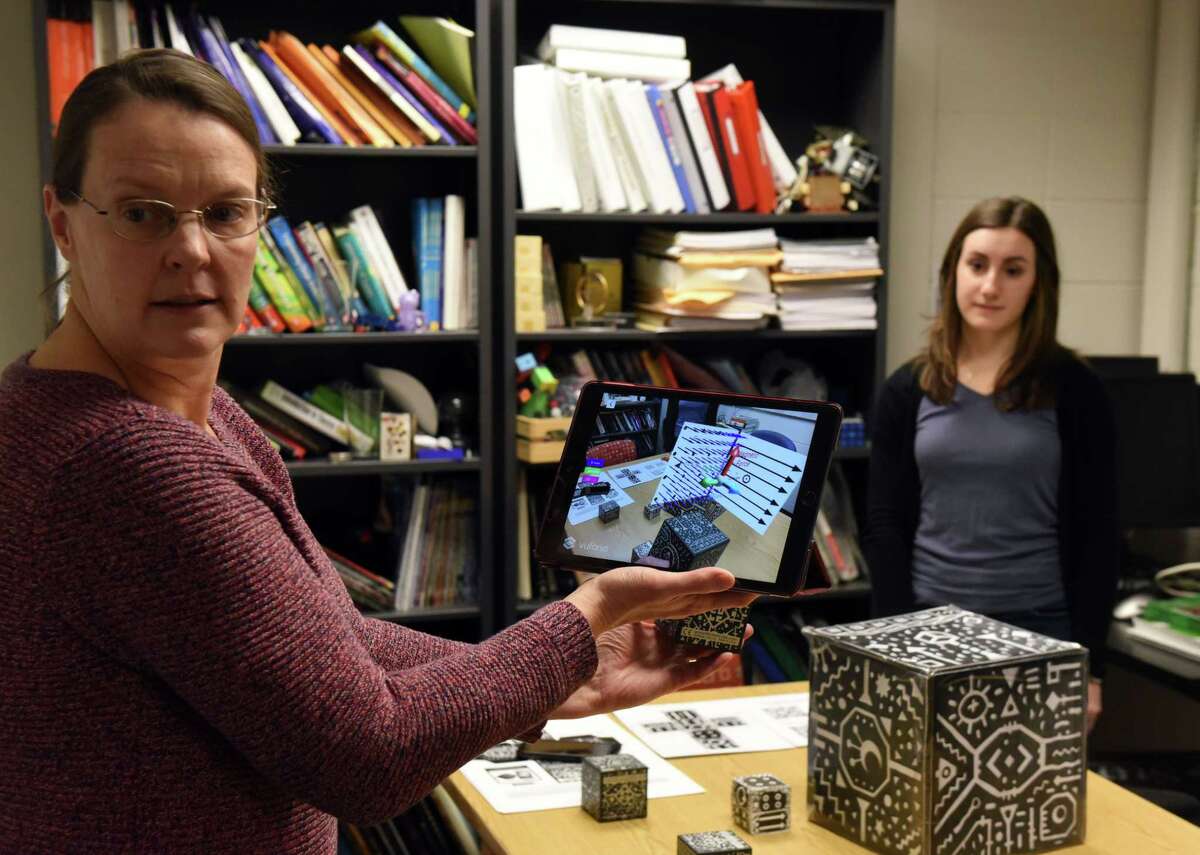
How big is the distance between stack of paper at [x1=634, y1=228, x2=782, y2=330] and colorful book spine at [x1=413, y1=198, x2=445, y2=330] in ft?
1.87

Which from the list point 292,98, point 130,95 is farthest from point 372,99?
point 130,95

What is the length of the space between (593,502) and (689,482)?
11cm

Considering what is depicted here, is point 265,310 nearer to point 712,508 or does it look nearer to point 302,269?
point 302,269

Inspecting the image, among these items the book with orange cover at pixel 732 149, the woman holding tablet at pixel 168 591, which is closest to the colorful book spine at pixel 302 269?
the book with orange cover at pixel 732 149

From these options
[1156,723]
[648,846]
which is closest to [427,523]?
[648,846]

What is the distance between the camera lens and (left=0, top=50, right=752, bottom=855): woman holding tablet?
0.92m

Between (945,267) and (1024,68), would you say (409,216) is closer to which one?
(945,267)

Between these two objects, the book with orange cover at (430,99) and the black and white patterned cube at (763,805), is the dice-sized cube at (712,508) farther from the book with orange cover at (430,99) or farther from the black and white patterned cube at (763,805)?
the book with orange cover at (430,99)

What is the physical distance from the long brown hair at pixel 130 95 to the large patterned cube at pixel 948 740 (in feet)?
3.33

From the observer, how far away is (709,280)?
10.7ft

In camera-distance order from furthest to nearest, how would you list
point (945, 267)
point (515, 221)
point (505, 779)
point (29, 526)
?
point (515, 221), point (945, 267), point (505, 779), point (29, 526)

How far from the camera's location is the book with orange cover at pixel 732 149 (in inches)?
129

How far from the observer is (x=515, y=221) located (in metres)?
3.15

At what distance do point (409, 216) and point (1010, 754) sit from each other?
2.34 m
